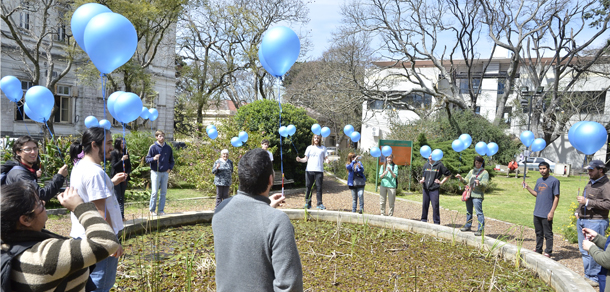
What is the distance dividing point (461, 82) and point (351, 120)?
13977mm

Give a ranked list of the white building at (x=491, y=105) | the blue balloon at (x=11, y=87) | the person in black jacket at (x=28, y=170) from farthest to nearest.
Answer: the white building at (x=491, y=105)
the blue balloon at (x=11, y=87)
the person in black jacket at (x=28, y=170)

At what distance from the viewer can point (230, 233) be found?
2.04 metres

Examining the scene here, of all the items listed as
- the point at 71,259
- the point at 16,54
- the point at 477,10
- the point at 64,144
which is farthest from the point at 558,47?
the point at 16,54

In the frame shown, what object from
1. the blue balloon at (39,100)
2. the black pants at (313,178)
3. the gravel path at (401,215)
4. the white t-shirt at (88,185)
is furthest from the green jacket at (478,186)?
the blue balloon at (39,100)

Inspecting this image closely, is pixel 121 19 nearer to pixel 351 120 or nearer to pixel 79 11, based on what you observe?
pixel 79 11

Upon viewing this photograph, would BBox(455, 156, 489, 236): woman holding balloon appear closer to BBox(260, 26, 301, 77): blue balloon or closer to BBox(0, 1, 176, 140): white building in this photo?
BBox(260, 26, 301, 77): blue balloon

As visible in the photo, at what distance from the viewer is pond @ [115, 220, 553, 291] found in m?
4.23

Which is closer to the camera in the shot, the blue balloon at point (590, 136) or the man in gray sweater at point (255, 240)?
the man in gray sweater at point (255, 240)

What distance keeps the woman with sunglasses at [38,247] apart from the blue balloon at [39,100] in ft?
15.1

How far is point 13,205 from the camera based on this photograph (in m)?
1.71

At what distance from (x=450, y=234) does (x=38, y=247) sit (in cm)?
596

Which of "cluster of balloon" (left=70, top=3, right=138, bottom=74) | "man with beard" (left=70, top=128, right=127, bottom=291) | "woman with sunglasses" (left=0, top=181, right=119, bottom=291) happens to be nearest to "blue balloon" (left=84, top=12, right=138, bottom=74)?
"cluster of balloon" (left=70, top=3, right=138, bottom=74)

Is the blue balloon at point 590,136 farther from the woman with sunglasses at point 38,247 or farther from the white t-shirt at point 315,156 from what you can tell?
A: the woman with sunglasses at point 38,247

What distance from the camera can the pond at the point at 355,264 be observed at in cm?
423
